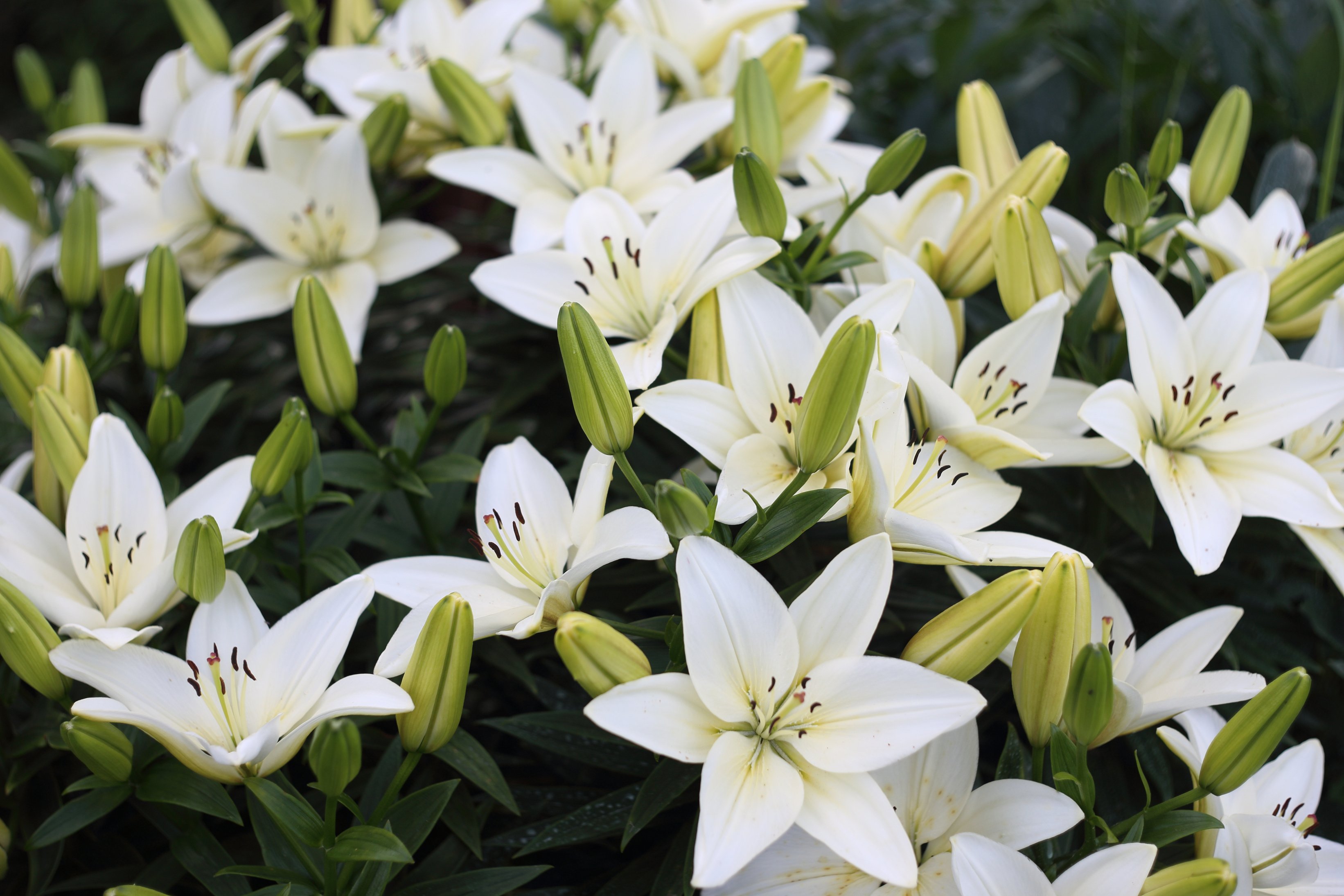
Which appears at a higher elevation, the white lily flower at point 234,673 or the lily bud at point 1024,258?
the lily bud at point 1024,258

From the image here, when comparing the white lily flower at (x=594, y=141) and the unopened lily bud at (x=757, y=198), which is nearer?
the unopened lily bud at (x=757, y=198)

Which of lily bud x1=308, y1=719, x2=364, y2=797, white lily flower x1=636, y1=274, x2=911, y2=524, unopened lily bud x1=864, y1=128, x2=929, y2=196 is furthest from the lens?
unopened lily bud x1=864, y1=128, x2=929, y2=196

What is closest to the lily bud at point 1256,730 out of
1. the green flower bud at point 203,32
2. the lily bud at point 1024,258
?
the lily bud at point 1024,258

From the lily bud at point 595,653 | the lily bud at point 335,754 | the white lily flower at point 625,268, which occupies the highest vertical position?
the white lily flower at point 625,268

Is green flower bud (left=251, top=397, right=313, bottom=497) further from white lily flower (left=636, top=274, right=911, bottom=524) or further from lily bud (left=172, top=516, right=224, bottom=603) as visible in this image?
white lily flower (left=636, top=274, right=911, bottom=524)

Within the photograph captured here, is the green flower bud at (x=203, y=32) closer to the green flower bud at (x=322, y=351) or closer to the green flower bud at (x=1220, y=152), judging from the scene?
the green flower bud at (x=322, y=351)

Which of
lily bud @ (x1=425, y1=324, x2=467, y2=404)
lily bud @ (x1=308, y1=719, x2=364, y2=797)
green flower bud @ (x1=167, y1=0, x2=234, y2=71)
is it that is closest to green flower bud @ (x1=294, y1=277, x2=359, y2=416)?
lily bud @ (x1=425, y1=324, x2=467, y2=404)

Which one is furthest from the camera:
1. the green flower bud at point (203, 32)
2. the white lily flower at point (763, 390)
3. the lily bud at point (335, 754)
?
the green flower bud at point (203, 32)
